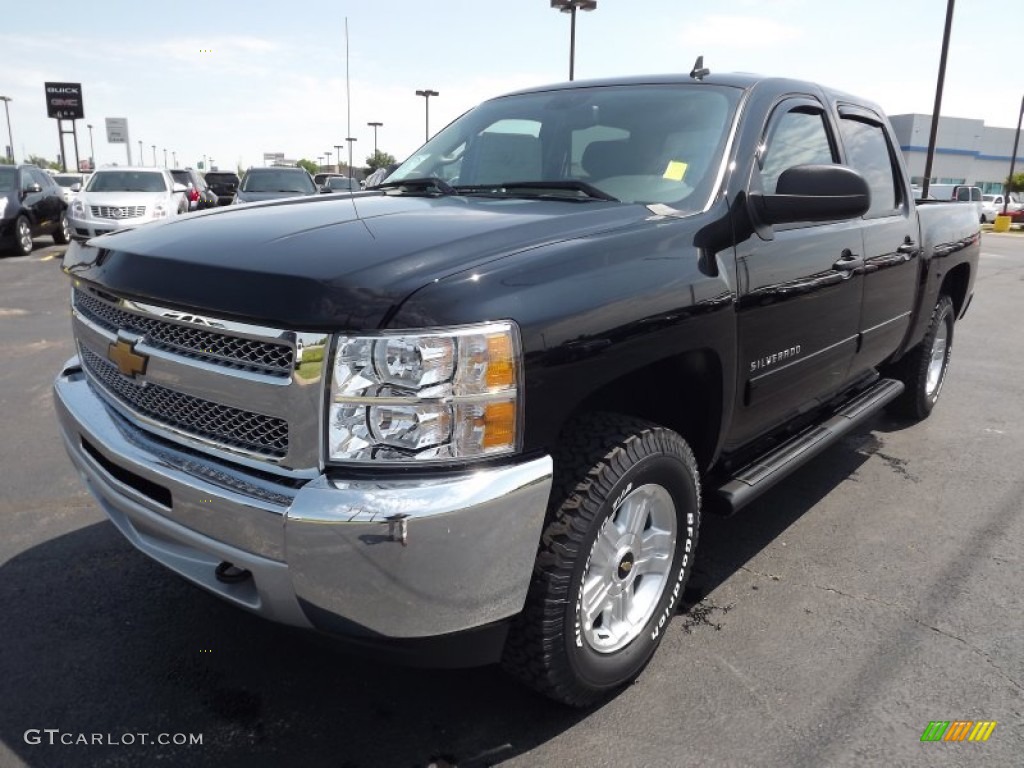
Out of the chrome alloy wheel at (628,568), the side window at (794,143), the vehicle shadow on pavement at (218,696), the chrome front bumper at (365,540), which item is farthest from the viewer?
the side window at (794,143)

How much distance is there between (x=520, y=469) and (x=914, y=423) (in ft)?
14.8

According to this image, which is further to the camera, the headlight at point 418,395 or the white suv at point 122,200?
the white suv at point 122,200

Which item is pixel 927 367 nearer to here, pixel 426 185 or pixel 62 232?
pixel 426 185

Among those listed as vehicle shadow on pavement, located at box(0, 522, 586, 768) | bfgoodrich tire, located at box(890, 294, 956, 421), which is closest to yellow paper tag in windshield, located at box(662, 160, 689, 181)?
vehicle shadow on pavement, located at box(0, 522, 586, 768)

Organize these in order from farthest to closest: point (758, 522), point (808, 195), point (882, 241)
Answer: point (882, 241) → point (758, 522) → point (808, 195)

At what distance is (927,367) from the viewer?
5172 millimetres

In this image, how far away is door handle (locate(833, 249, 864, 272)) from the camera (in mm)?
3369

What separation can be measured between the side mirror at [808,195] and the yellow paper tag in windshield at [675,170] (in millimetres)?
263

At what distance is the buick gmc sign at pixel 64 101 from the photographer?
35.1 metres

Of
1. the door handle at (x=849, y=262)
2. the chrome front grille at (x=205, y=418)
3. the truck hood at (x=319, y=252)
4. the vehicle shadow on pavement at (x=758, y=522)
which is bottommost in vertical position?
the vehicle shadow on pavement at (x=758, y=522)

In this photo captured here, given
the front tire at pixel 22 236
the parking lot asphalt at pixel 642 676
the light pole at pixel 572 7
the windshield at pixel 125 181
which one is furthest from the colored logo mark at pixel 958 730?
the light pole at pixel 572 7

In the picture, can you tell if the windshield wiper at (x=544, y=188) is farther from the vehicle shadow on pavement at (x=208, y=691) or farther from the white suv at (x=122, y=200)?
the white suv at (x=122, y=200)

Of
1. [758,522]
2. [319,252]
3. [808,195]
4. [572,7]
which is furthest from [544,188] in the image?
[572,7]

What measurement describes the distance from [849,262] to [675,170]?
112cm
